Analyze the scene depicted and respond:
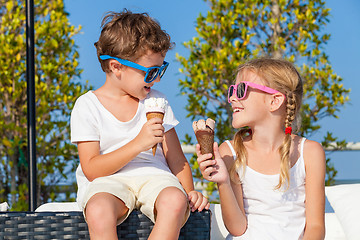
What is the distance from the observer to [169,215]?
1730 millimetres

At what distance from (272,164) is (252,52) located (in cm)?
272

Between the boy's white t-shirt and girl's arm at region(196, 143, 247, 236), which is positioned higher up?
the boy's white t-shirt

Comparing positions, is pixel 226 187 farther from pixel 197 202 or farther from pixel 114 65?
pixel 114 65

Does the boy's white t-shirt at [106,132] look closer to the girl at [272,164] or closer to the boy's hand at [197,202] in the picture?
the boy's hand at [197,202]

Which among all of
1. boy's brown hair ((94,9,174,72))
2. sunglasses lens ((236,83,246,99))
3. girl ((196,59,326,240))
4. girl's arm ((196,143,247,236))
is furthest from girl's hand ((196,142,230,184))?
boy's brown hair ((94,9,174,72))

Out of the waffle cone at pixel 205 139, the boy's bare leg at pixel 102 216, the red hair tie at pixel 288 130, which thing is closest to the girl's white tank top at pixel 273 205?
the red hair tie at pixel 288 130

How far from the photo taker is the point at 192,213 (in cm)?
188

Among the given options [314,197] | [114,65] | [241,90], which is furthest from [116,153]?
[314,197]

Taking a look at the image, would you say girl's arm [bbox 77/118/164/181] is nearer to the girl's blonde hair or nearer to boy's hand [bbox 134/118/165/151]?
boy's hand [bbox 134/118/165/151]

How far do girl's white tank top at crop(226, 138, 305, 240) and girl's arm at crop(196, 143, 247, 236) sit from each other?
1.8 inches

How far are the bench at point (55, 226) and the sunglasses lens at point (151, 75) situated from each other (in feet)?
1.97

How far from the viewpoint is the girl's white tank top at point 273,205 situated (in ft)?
7.05

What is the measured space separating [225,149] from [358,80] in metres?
2.91

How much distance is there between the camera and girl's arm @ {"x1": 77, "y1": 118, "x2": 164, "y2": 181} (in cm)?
186
